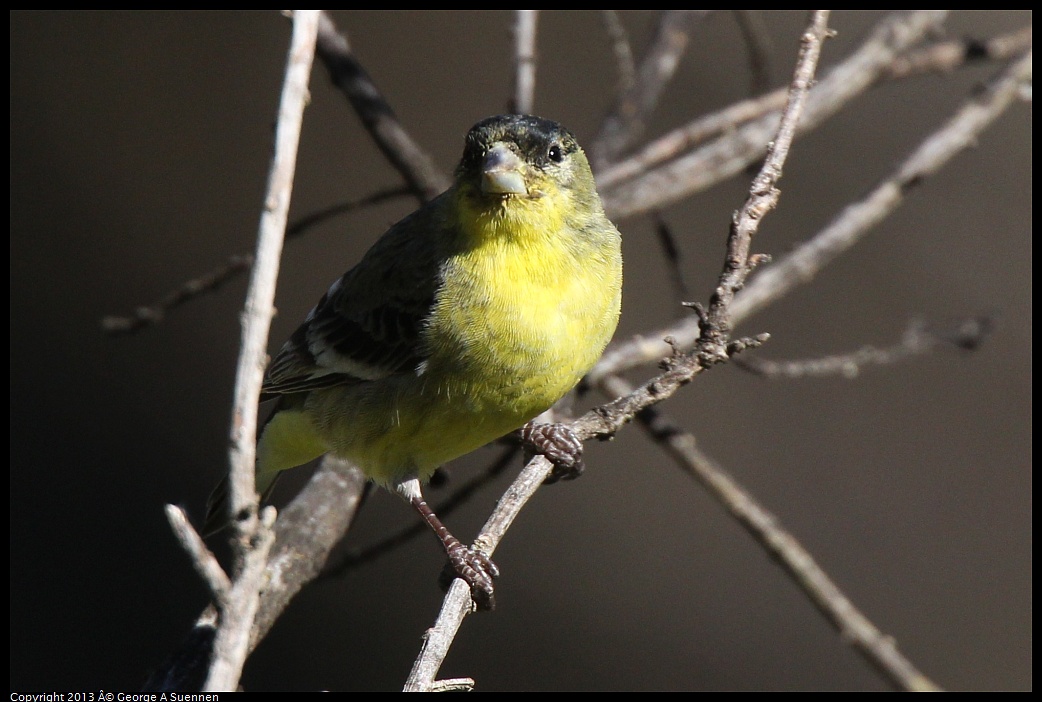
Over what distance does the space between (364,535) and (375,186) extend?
7.35ft

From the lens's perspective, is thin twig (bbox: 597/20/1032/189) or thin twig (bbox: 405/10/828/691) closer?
thin twig (bbox: 405/10/828/691)

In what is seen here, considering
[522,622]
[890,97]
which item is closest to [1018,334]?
[890,97]

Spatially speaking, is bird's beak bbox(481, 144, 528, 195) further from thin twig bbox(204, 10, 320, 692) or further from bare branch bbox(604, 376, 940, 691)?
thin twig bbox(204, 10, 320, 692)

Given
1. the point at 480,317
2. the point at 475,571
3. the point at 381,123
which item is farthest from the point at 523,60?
the point at 475,571

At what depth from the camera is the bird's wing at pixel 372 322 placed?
11.6 feet

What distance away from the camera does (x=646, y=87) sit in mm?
5195

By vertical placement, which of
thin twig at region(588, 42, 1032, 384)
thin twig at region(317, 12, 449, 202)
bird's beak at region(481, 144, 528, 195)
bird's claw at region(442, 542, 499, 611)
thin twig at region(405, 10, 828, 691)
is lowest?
thin twig at region(405, 10, 828, 691)


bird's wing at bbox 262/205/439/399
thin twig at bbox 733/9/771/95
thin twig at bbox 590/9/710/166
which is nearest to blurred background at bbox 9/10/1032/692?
thin twig at bbox 590/9/710/166

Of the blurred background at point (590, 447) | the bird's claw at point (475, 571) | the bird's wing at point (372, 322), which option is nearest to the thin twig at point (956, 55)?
the blurred background at point (590, 447)

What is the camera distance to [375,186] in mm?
6637

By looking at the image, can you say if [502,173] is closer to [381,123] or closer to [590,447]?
[381,123]

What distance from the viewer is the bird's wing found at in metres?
3.55

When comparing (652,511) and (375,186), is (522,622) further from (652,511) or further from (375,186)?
(375,186)

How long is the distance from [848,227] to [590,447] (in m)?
2.35
